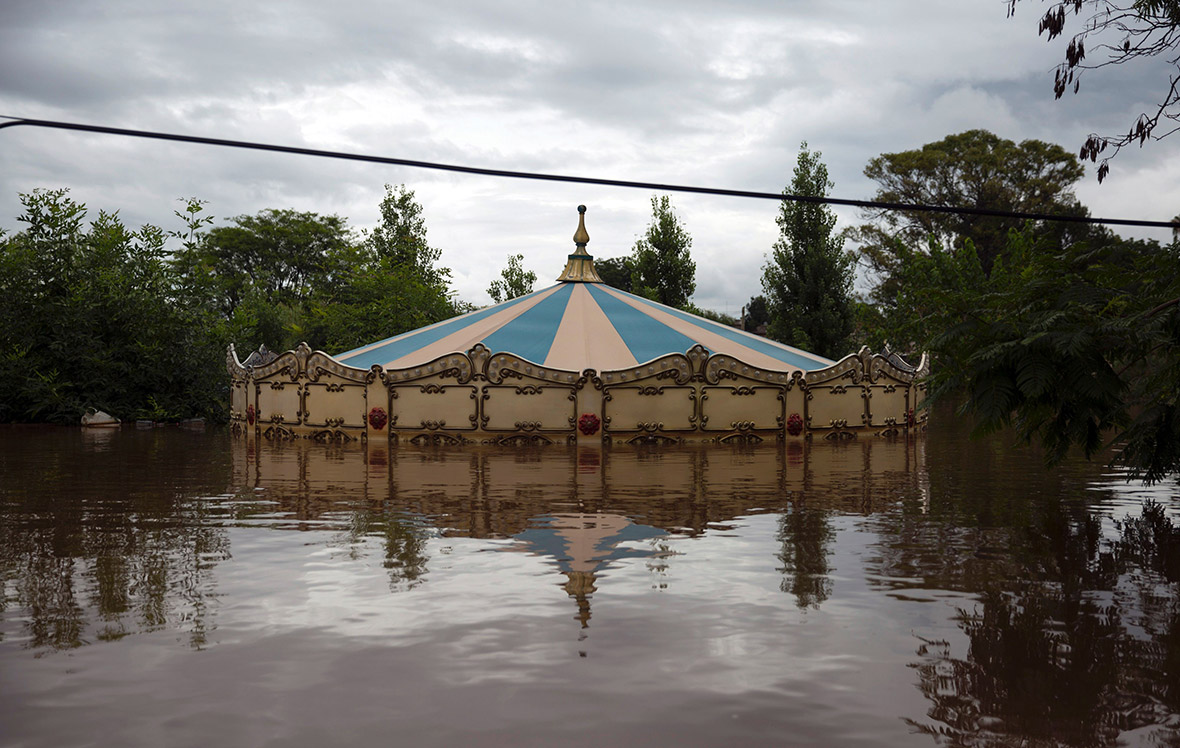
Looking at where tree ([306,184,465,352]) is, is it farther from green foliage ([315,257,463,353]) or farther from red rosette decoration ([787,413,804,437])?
red rosette decoration ([787,413,804,437])

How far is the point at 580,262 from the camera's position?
2203 centimetres

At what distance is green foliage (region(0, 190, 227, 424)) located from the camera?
918 inches

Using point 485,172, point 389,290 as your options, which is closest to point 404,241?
point 389,290

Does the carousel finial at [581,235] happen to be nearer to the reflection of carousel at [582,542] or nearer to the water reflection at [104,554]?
the water reflection at [104,554]

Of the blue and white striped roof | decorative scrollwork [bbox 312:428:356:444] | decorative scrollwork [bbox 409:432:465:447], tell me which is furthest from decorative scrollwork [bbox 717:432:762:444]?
decorative scrollwork [bbox 312:428:356:444]

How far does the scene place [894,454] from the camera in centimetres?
1427

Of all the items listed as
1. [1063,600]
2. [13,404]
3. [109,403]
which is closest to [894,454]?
[1063,600]

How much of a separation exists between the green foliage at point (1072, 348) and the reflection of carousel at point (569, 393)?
8.58 metres

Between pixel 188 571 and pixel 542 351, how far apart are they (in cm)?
1197

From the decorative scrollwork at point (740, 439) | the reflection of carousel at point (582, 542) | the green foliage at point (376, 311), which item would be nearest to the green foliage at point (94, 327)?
the green foliage at point (376, 311)

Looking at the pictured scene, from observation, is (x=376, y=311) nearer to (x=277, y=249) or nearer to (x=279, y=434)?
(x=279, y=434)

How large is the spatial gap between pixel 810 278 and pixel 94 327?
2080 centimetres

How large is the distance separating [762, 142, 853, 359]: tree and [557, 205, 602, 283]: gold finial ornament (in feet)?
34.4

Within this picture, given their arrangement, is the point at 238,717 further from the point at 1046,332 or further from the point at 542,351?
the point at 542,351
